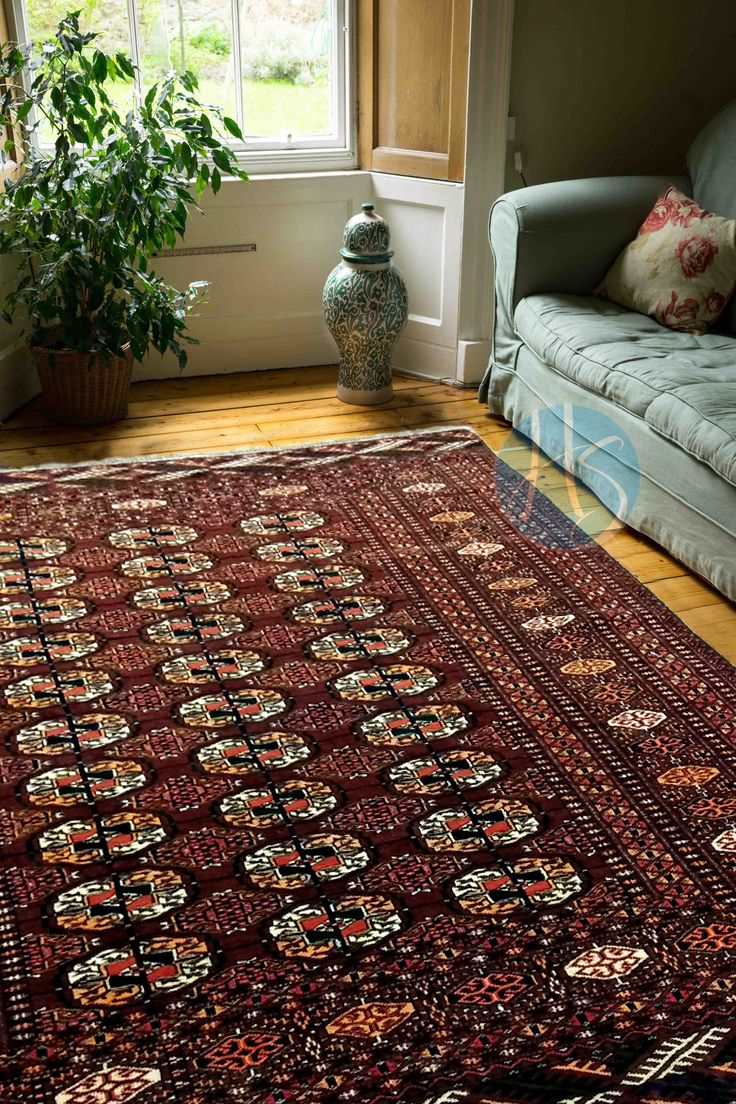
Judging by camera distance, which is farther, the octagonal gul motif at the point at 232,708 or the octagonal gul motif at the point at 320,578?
the octagonal gul motif at the point at 320,578

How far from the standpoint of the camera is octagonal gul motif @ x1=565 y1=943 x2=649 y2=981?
1.73 m

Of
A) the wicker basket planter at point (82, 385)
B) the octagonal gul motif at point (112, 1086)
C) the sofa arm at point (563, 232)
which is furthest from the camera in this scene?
the wicker basket planter at point (82, 385)

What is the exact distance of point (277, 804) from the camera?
2105mm

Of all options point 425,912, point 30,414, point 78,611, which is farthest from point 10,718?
point 30,414

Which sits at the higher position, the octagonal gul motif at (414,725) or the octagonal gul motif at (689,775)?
the octagonal gul motif at (689,775)

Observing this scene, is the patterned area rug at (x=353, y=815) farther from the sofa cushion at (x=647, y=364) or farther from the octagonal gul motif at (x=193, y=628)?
the sofa cushion at (x=647, y=364)

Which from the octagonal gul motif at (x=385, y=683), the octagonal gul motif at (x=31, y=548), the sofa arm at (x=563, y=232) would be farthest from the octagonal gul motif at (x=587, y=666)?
the sofa arm at (x=563, y=232)

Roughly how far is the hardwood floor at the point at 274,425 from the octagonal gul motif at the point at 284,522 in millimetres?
586

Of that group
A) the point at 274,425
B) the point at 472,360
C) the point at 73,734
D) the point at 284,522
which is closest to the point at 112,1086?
the point at 73,734

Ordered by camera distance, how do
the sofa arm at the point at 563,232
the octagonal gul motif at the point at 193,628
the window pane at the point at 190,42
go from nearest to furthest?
the octagonal gul motif at the point at 193,628
the sofa arm at the point at 563,232
the window pane at the point at 190,42

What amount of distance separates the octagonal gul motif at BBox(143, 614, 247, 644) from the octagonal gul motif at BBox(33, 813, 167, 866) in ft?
2.13

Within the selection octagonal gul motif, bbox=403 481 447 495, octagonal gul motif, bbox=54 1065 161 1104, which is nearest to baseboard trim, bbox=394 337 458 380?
octagonal gul motif, bbox=403 481 447 495

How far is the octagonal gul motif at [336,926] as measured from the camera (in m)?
1.79

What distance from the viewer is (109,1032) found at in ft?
5.32
